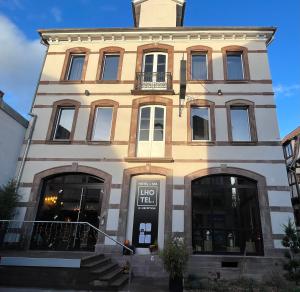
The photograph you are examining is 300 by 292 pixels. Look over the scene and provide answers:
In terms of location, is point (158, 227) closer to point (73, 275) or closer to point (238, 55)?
point (73, 275)

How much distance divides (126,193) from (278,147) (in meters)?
7.11

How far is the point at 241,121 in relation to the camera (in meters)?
13.4

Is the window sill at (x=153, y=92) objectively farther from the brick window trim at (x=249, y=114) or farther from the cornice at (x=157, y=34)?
the cornice at (x=157, y=34)

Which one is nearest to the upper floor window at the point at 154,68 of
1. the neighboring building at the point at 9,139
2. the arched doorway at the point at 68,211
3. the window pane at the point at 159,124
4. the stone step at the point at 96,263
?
the window pane at the point at 159,124

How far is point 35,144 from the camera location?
13289 mm

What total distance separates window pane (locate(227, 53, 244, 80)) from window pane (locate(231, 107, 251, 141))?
6.31 feet

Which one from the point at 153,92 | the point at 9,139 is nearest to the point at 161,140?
the point at 153,92

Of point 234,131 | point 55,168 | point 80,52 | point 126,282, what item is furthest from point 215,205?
point 80,52

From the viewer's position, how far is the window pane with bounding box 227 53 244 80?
14.4 m

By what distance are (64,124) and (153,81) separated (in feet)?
16.7

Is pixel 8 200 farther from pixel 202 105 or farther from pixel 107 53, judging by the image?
pixel 202 105

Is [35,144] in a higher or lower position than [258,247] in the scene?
higher

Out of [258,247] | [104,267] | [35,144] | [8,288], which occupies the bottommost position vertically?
[8,288]

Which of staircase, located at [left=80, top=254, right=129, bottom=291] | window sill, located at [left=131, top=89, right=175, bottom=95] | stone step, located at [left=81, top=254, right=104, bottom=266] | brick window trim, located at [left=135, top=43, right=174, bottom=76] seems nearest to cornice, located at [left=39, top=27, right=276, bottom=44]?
brick window trim, located at [left=135, top=43, right=174, bottom=76]
